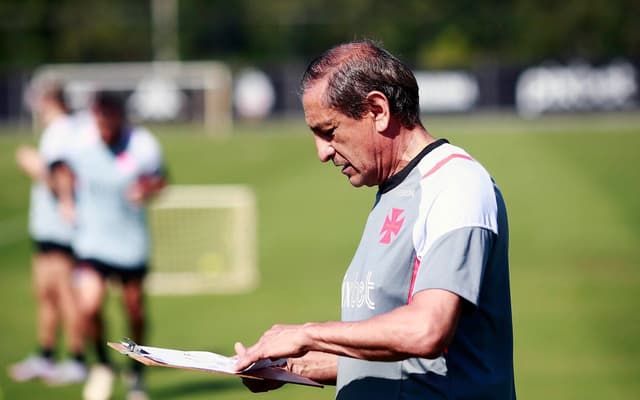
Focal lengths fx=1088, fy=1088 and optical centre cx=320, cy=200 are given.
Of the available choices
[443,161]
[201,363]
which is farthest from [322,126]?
[201,363]

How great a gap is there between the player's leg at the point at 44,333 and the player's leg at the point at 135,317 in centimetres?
127

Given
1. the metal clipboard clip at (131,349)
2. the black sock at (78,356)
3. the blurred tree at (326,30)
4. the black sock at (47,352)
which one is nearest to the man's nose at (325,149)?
the metal clipboard clip at (131,349)

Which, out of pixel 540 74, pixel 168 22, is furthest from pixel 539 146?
pixel 168 22

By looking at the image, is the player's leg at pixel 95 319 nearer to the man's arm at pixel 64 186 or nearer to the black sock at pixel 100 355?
the black sock at pixel 100 355

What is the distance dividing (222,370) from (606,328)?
351 inches

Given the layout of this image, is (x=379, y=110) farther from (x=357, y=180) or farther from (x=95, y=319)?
(x=95, y=319)

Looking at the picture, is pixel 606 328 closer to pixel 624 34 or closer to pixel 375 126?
pixel 375 126

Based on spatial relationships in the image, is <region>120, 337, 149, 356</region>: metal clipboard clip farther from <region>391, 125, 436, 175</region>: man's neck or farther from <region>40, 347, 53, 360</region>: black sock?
<region>40, 347, 53, 360</region>: black sock

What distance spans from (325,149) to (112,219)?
6.13 metres

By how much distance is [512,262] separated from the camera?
51.3ft

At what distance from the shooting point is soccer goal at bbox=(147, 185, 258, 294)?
15070 mm

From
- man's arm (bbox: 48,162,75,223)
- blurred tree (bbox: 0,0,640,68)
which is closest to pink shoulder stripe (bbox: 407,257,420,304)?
man's arm (bbox: 48,162,75,223)

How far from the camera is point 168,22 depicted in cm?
5259

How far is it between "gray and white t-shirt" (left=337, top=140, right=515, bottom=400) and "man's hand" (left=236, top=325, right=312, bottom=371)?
0.31 m
